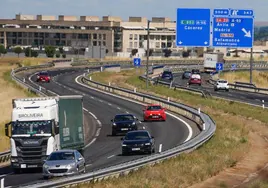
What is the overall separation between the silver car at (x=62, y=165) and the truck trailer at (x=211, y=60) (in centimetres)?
10549

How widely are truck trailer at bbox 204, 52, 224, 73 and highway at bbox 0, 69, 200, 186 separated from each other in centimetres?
4865

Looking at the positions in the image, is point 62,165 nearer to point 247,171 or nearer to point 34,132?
point 34,132

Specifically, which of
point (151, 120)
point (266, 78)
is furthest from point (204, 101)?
point (266, 78)

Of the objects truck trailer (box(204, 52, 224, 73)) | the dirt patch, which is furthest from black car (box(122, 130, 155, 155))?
truck trailer (box(204, 52, 224, 73))

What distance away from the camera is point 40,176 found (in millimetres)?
30938

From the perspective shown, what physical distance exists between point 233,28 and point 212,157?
32508mm

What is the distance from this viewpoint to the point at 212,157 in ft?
112

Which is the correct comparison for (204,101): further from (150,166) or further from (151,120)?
(150,166)

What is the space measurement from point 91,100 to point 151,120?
62.8 feet

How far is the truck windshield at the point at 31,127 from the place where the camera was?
3300cm

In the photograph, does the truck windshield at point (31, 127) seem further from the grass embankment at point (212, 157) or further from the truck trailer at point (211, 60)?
the truck trailer at point (211, 60)

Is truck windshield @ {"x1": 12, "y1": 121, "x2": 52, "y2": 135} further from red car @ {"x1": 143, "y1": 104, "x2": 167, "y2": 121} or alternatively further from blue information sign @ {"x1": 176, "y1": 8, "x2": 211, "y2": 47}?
blue information sign @ {"x1": 176, "y1": 8, "x2": 211, "y2": 47}

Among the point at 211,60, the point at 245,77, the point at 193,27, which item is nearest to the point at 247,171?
the point at 193,27

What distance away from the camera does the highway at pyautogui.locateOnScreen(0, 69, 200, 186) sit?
33750mm
